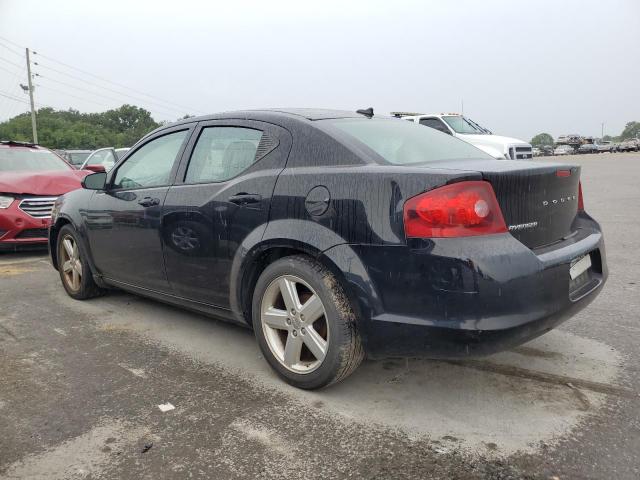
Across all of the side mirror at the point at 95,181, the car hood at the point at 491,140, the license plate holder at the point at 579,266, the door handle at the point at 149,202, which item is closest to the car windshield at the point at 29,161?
the side mirror at the point at 95,181

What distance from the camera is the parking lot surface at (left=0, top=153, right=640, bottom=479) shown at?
224 cm

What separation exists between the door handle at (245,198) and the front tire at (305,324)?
39cm

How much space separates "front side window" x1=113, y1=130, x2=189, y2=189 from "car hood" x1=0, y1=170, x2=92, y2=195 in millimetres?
3232

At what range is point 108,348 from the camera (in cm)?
363

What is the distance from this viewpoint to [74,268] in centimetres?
477

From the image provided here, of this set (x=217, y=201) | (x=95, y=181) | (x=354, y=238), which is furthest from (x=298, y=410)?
(x=95, y=181)

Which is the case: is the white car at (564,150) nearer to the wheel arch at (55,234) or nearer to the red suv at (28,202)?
the red suv at (28,202)

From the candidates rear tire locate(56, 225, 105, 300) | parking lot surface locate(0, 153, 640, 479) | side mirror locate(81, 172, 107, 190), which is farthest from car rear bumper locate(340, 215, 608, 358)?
rear tire locate(56, 225, 105, 300)

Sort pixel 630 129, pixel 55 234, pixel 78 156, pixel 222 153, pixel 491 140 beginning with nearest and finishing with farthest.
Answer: pixel 222 153
pixel 55 234
pixel 491 140
pixel 78 156
pixel 630 129

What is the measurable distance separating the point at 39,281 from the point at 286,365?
3.84 metres

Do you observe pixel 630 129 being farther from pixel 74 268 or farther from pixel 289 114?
pixel 289 114

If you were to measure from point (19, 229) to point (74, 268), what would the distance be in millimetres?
2508

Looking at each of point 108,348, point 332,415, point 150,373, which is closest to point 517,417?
point 332,415

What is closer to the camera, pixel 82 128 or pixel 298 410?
pixel 298 410
